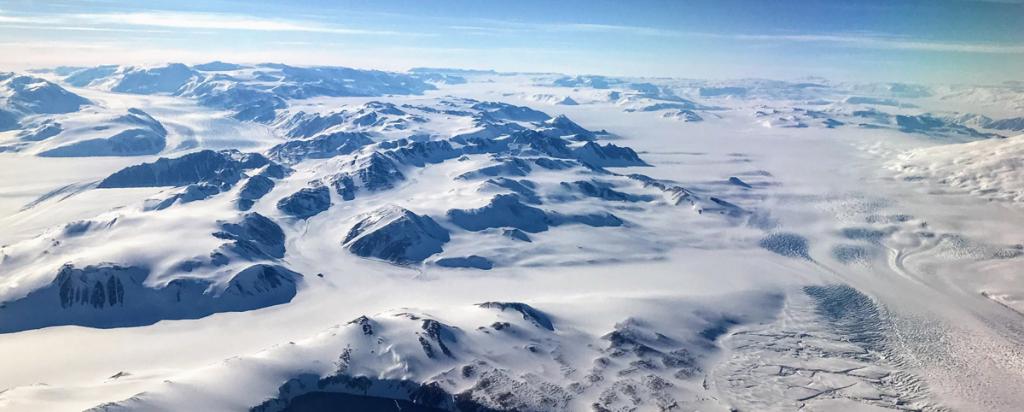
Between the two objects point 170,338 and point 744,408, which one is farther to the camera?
point 170,338

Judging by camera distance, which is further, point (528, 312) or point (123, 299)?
point (123, 299)

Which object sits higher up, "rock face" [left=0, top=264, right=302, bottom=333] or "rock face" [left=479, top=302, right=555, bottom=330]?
"rock face" [left=479, top=302, right=555, bottom=330]

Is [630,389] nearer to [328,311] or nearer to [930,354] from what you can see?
[930,354]

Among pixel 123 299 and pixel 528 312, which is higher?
pixel 528 312

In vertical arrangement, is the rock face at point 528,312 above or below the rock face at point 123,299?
above

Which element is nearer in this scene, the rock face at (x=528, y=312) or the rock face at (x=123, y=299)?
the rock face at (x=528, y=312)

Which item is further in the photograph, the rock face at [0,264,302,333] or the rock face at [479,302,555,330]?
the rock face at [0,264,302,333]

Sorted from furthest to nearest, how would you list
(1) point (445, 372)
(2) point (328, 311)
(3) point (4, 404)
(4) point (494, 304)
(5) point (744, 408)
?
(2) point (328, 311)
(4) point (494, 304)
(1) point (445, 372)
(5) point (744, 408)
(3) point (4, 404)

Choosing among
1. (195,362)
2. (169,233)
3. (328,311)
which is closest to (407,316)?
(328,311)
